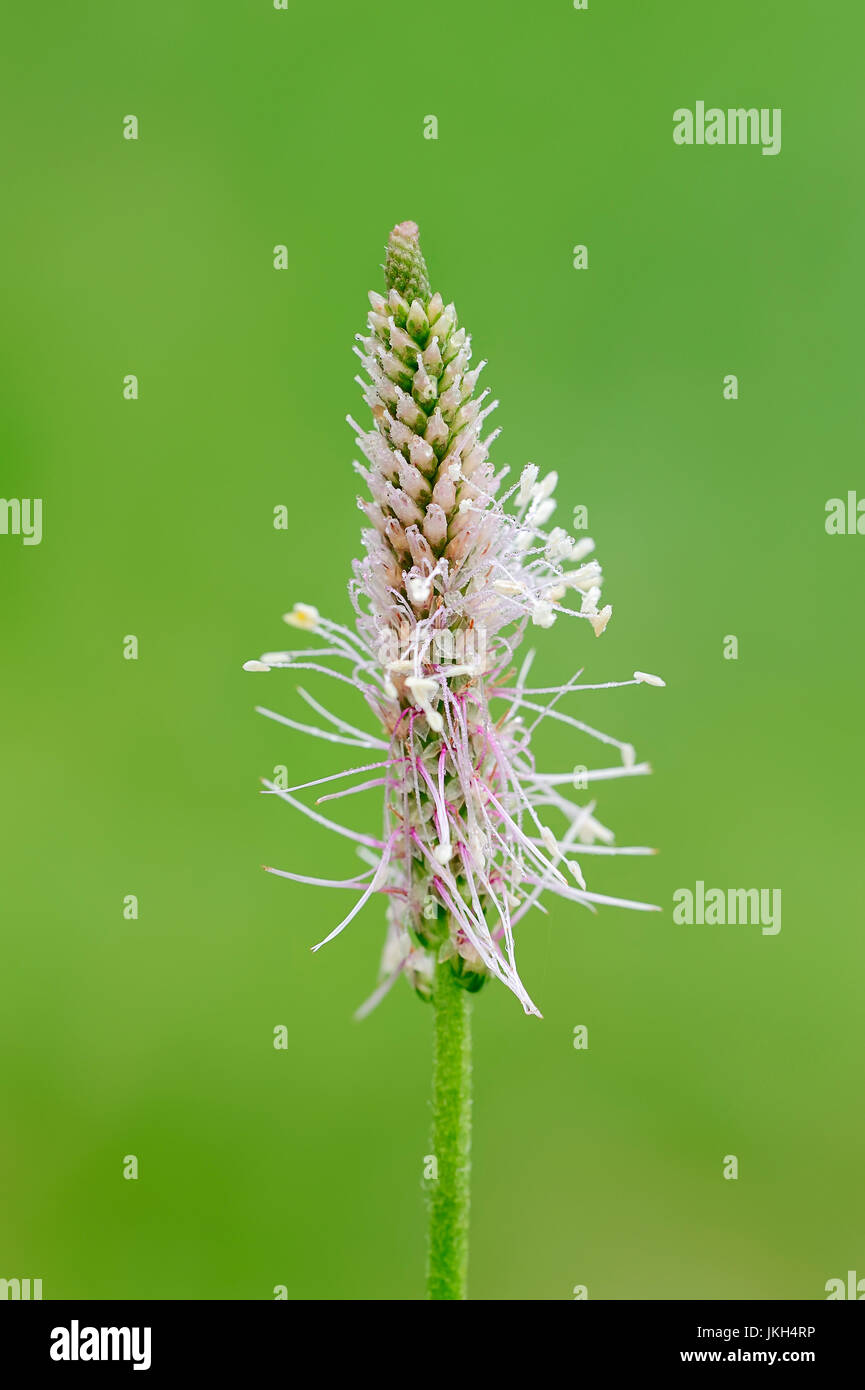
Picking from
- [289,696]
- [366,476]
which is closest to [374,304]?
[366,476]

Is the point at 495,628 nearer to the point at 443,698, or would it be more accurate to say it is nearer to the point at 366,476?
the point at 443,698

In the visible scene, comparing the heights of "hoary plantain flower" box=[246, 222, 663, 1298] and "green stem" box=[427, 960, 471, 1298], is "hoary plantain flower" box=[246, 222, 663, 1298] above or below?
above

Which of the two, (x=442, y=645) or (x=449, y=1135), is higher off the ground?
(x=442, y=645)

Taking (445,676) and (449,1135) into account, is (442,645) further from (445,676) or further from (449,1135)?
(449,1135)

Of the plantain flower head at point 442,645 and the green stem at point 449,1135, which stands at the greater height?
the plantain flower head at point 442,645

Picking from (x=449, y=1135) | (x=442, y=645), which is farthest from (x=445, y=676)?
(x=449, y=1135)
